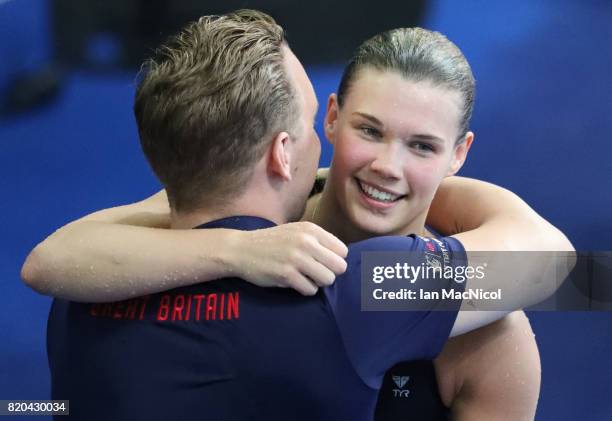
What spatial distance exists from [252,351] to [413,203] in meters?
0.61

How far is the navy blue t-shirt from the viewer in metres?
1.20

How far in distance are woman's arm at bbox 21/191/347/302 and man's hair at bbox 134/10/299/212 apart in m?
0.09

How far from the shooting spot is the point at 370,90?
167 centimetres

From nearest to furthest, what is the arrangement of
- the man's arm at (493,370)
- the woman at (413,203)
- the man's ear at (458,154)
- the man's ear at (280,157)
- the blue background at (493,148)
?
the man's ear at (280,157), the woman at (413,203), the man's arm at (493,370), the man's ear at (458,154), the blue background at (493,148)

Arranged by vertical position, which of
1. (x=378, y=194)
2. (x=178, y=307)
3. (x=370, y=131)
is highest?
(x=370, y=131)

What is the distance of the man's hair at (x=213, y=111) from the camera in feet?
4.24

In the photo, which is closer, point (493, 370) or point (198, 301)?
point (198, 301)

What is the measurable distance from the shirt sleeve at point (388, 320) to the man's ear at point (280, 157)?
0.54 feet

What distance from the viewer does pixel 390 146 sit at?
64.2 inches

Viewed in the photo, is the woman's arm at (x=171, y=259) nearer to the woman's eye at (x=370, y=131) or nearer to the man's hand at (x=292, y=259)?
the man's hand at (x=292, y=259)

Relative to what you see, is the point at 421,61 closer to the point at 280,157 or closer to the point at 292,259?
the point at 280,157

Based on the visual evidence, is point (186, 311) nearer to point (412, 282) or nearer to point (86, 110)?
point (412, 282)

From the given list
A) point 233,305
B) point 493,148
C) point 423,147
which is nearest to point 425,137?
point 423,147

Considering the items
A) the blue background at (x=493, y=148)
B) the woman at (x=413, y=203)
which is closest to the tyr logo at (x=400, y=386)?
the woman at (x=413, y=203)
